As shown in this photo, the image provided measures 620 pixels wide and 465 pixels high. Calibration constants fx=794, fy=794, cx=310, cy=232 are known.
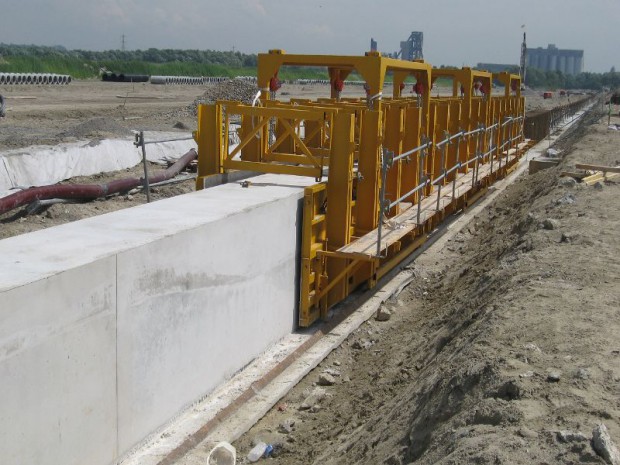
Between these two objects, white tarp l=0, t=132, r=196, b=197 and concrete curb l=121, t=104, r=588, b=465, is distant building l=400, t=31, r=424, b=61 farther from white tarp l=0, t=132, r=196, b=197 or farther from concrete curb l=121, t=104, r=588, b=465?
concrete curb l=121, t=104, r=588, b=465

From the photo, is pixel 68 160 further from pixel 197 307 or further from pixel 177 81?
pixel 177 81

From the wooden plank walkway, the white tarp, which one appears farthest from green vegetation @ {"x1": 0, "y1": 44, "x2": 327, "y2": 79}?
the wooden plank walkway

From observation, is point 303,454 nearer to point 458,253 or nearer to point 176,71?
point 458,253

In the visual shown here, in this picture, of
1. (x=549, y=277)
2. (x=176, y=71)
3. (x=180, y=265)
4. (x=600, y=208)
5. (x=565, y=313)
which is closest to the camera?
(x=180, y=265)

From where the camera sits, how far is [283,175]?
921 cm

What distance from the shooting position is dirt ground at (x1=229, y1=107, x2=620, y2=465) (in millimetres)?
4559

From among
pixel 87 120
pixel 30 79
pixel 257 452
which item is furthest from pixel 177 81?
pixel 257 452

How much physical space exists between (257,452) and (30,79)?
50.9m

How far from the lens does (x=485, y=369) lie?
17.8 feet

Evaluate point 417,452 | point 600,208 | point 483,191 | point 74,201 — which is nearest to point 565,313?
point 417,452

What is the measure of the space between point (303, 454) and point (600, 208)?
7135 mm

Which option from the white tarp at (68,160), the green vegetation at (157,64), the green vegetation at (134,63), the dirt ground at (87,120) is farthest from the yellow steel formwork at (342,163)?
the green vegetation at (134,63)

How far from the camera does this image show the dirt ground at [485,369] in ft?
15.0

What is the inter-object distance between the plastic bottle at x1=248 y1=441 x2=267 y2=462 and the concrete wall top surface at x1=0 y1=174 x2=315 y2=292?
1.79 meters
